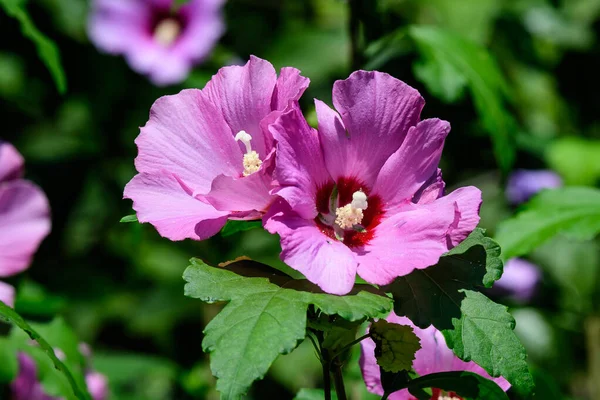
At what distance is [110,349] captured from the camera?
3.11 meters

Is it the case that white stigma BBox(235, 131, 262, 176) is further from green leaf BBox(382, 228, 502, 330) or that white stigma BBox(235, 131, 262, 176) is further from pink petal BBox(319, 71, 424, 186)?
green leaf BBox(382, 228, 502, 330)

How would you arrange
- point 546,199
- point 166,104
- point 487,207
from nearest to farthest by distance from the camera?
point 166,104, point 546,199, point 487,207

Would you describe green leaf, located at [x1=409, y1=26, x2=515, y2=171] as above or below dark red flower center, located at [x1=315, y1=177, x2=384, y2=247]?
below

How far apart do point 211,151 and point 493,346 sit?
0.37m

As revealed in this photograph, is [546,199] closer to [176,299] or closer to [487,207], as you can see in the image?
[487,207]

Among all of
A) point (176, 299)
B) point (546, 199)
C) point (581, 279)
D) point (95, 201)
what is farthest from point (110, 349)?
point (546, 199)

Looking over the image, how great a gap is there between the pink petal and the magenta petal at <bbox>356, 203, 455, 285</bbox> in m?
0.08

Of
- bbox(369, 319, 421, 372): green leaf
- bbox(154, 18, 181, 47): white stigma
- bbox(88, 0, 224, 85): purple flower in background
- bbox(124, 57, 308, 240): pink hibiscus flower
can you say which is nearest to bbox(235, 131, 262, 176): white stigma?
bbox(124, 57, 308, 240): pink hibiscus flower

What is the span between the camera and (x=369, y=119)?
37.5 inches

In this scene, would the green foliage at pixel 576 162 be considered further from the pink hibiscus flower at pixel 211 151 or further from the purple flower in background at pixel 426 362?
the pink hibiscus flower at pixel 211 151

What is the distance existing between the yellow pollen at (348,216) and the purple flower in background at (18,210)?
2.29 ft

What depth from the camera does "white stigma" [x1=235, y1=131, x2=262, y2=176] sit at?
0.95 metres

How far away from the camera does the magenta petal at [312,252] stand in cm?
85

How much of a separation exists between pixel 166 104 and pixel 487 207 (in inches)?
88.1
